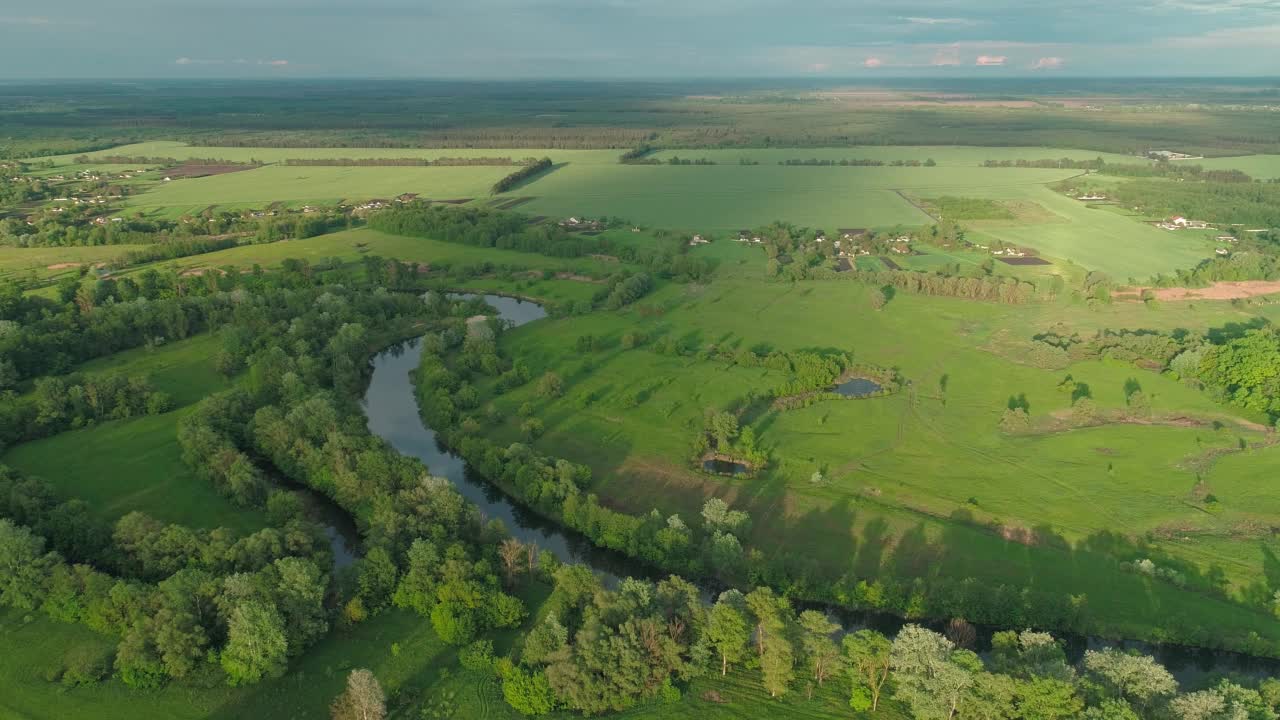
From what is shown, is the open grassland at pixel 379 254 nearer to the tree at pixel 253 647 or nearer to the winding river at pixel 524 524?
the winding river at pixel 524 524

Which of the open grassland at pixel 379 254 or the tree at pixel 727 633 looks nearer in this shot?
the tree at pixel 727 633

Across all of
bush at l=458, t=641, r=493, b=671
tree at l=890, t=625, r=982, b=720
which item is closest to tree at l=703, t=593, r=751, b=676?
tree at l=890, t=625, r=982, b=720

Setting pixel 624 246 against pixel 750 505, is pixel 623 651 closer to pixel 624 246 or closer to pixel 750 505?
pixel 750 505

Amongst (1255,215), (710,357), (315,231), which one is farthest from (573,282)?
(1255,215)

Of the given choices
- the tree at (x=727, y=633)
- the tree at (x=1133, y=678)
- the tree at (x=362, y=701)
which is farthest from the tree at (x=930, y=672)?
the tree at (x=362, y=701)

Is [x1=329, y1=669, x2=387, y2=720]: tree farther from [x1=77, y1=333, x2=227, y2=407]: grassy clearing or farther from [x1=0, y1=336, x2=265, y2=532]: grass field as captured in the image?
[x1=77, y1=333, x2=227, y2=407]: grassy clearing
